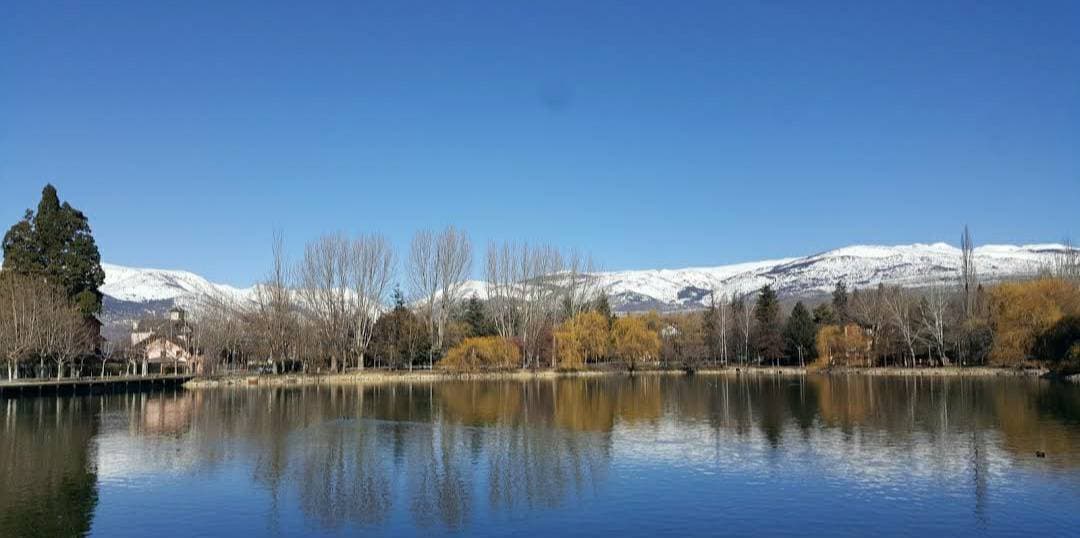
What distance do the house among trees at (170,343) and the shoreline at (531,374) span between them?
15.5 meters

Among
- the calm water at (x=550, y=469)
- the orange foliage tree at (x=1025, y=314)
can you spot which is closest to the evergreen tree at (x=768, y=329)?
the orange foliage tree at (x=1025, y=314)

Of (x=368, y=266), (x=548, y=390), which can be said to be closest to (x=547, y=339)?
(x=368, y=266)

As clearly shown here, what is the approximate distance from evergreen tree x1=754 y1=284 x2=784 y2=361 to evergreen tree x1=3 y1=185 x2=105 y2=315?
56.6 m

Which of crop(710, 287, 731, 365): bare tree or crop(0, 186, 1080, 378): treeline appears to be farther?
crop(710, 287, 731, 365): bare tree

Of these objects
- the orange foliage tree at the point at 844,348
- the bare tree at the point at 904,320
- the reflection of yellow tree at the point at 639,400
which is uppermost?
the bare tree at the point at 904,320

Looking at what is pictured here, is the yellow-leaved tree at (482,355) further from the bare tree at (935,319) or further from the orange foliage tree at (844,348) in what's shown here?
the bare tree at (935,319)

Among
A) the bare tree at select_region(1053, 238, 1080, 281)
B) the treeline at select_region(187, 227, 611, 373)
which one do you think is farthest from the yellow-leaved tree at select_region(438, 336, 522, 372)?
the bare tree at select_region(1053, 238, 1080, 281)

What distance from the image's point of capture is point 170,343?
7869 centimetres

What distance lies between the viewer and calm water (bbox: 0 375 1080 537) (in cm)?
1541

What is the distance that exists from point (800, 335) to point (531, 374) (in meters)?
28.4

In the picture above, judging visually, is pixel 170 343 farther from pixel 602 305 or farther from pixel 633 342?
pixel 633 342

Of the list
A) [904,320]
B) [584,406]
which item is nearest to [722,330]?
[904,320]

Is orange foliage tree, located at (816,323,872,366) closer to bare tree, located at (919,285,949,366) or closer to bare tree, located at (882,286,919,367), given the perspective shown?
bare tree, located at (882,286,919,367)

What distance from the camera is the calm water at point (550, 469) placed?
15414 millimetres
